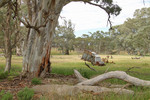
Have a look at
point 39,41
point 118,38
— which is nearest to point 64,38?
point 118,38

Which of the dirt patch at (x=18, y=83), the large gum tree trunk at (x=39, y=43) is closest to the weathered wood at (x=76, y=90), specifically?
the dirt patch at (x=18, y=83)

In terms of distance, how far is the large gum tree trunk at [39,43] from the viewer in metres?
6.99

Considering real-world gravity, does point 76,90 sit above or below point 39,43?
below

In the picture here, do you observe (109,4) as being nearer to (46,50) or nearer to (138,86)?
(46,50)

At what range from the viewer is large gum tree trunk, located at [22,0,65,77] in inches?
275

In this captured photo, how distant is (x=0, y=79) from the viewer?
6.57 meters

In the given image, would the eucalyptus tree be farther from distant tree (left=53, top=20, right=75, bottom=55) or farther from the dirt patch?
distant tree (left=53, top=20, right=75, bottom=55)

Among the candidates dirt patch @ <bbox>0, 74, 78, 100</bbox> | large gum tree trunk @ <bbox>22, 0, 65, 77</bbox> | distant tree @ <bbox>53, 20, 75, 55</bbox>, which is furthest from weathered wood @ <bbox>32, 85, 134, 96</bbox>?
distant tree @ <bbox>53, 20, 75, 55</bbox>

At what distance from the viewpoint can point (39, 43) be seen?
7.01 m

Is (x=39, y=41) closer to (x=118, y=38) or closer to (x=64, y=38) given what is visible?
(x=64, y=38)

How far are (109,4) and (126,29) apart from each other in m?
51.3

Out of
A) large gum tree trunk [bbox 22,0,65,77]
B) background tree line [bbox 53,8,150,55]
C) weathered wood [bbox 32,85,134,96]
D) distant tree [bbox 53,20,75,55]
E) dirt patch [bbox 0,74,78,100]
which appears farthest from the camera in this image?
distant tree [bbox 53,20,75,55]

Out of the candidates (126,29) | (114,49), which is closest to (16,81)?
(126,29)

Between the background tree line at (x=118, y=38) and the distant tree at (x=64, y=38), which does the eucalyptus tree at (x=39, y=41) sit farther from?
the distant tree at (x=64, y=38)
